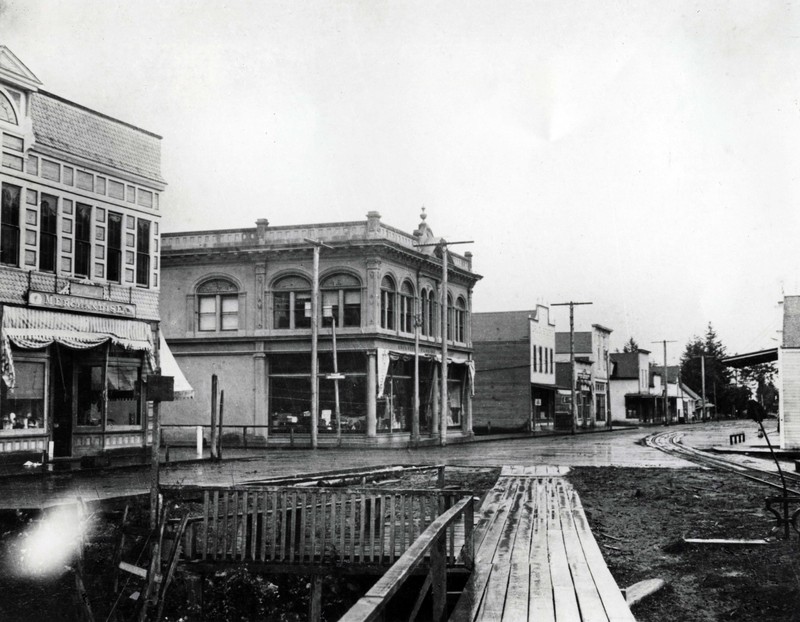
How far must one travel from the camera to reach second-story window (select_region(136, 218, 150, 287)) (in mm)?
25438

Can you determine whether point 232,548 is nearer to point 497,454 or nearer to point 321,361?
point 497,454

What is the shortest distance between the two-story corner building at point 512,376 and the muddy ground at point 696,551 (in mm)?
40686

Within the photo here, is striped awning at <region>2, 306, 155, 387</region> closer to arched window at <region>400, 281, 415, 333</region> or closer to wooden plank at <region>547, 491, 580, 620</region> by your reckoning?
wooden plank at <region>547, 491, 580, 620</region>

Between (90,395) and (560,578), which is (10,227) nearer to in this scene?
(90,395)

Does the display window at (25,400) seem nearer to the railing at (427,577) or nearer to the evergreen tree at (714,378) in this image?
the railing at (427,577)

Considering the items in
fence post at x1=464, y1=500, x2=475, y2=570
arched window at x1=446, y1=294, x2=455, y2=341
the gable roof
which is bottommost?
fence post at x1=464, y1=500, x2=475, y2=570

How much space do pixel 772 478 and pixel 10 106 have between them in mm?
20357

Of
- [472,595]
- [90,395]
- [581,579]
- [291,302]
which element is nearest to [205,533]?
[472,595]

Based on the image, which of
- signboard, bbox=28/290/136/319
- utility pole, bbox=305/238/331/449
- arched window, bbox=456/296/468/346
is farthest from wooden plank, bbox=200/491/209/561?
arched window, bbox=456/296/468/346

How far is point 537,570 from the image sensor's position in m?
8.31

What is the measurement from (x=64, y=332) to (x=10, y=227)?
116 inches

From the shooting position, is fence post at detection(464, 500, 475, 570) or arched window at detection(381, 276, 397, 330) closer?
fence post at detection(464, 500, 475, 570)

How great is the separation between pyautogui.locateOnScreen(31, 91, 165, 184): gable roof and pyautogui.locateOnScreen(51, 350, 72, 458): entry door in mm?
5480

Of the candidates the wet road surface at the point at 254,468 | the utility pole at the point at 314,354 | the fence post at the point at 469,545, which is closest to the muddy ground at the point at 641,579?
the fence post at the point at 469,545
